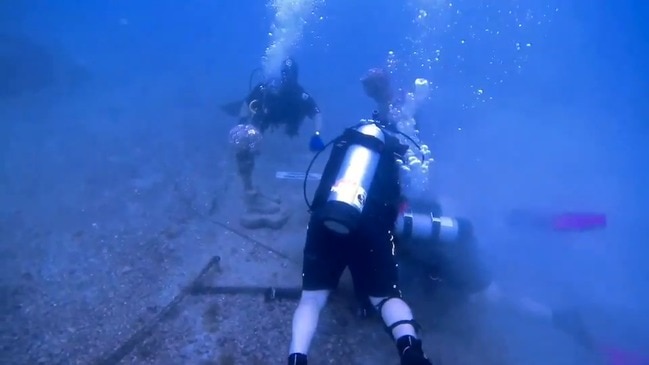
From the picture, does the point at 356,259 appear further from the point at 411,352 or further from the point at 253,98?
the point at 253,98

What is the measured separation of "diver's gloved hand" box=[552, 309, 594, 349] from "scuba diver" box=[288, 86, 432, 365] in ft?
9.57

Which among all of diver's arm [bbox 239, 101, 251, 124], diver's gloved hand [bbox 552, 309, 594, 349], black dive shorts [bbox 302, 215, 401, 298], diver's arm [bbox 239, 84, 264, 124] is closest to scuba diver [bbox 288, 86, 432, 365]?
black dive shorts [bbox 302, 215, 401, 298]

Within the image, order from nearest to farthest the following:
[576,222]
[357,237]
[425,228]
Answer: [357,237], [425,228], [576,222]

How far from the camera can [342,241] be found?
371cm

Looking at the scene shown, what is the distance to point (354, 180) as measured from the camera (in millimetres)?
3598

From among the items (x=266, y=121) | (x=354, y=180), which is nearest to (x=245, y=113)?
(x=266, y=121)

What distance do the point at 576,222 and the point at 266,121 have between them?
18.6ft

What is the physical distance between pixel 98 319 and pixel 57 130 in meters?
7.50

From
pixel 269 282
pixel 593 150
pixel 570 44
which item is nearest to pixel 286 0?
pixel 593 150

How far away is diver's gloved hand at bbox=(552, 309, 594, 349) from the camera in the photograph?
5.23 m

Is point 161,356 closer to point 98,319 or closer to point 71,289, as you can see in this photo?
point 98,319

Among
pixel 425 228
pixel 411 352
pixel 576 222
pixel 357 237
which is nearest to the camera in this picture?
pixel 411 352

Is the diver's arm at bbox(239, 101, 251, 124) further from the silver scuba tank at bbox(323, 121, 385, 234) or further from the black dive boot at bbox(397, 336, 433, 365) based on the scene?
the black dive boot at bbox(397, 336, 433, 365)

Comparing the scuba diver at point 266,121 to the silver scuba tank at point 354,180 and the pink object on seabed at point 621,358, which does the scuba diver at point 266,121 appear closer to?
the silver scuba tank at point 354,180
